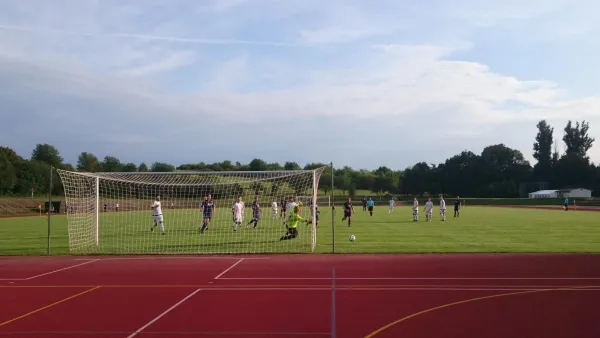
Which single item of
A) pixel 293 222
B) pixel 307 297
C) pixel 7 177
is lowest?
pixel 307 297

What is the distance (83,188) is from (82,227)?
1.89 meters

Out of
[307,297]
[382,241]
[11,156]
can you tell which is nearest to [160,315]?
[307,297]

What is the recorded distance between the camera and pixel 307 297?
11148 millimetres

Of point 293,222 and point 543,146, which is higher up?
point 543,146

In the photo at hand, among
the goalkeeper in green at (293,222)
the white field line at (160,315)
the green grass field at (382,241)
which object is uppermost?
the goalkeeper in green at (293,222)

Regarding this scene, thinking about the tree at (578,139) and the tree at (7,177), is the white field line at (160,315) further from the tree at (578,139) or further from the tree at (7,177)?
the tree at (578,139)

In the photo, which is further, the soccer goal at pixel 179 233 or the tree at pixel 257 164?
the tree at pixel 257 164

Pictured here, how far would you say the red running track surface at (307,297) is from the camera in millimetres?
8625

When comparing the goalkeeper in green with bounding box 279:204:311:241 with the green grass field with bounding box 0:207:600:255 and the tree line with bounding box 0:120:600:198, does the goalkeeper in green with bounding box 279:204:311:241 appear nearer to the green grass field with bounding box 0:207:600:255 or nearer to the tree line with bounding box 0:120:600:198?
the green grass field with bounding box 0:207:600:255

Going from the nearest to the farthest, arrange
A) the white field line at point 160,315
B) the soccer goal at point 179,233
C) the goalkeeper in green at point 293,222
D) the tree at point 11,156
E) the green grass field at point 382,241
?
the white field line at point 160,315, the green grass field at point 382,241, the soccer goal at point 179,233, the goalkeeper in green at point 293,222, the tree at point 11,156

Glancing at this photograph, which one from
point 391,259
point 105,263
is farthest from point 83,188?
point 391,259

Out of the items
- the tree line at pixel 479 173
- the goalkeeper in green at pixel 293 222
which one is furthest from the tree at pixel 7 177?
the goalkeeper in green at pixel 293 222

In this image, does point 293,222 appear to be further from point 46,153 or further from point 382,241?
point 46,153

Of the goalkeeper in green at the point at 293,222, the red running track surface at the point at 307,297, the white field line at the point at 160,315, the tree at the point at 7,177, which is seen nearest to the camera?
the white field line at the point at 160,315
